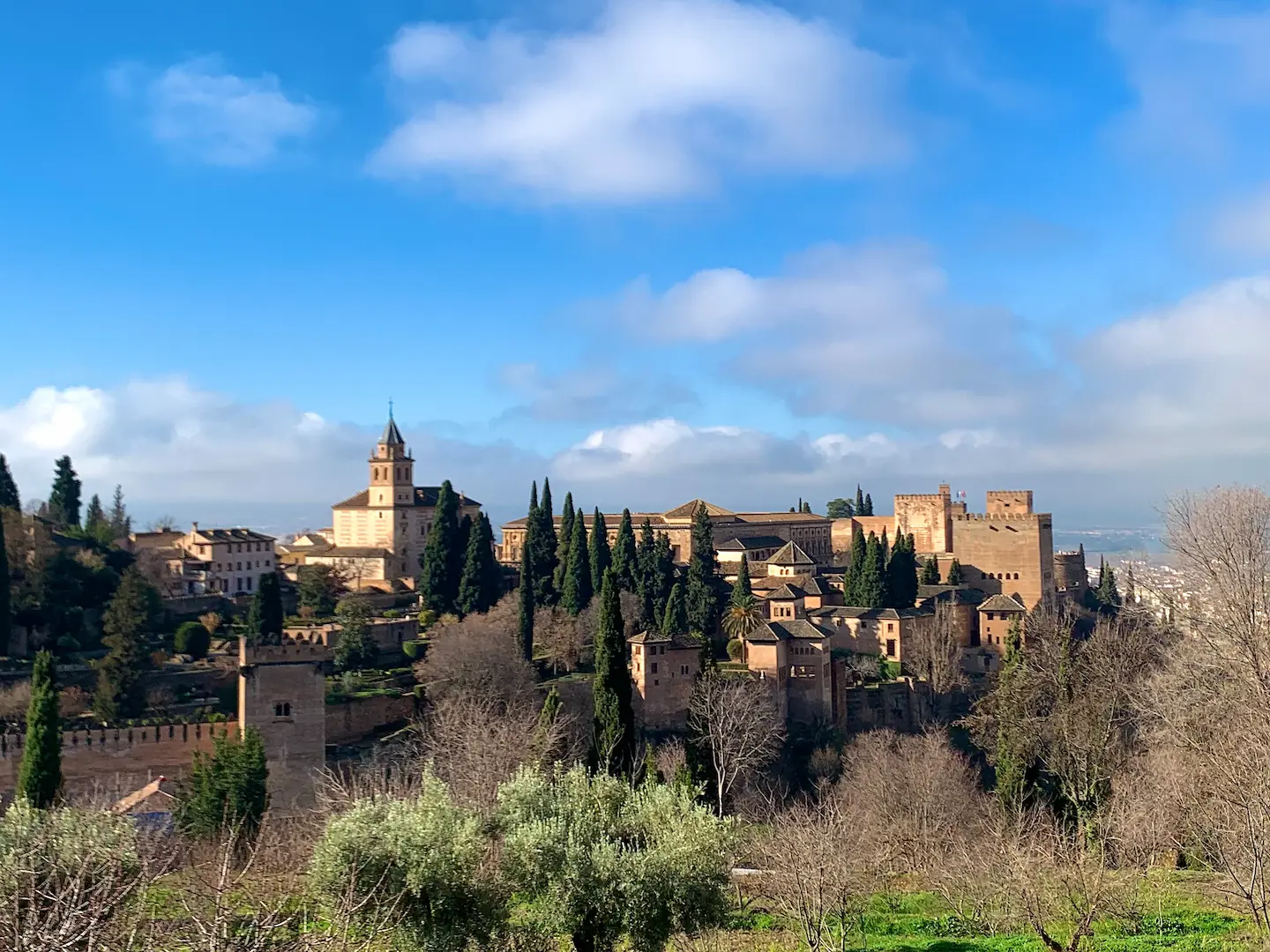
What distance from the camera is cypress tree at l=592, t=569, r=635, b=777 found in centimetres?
2648

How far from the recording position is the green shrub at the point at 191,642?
37844mm

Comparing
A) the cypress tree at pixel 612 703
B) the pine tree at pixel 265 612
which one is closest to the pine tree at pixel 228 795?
the cypress tree at pixel 612 703

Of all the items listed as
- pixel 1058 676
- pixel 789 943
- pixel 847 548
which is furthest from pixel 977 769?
pixel 847 548

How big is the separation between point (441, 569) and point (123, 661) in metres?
14.9

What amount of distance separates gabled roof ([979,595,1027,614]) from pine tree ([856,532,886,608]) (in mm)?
4333

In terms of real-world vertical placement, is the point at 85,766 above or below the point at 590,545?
below

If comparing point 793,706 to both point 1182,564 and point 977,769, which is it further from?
point 1182,564

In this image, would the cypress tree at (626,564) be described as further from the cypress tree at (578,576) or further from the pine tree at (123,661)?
the pine tree at (123,661)

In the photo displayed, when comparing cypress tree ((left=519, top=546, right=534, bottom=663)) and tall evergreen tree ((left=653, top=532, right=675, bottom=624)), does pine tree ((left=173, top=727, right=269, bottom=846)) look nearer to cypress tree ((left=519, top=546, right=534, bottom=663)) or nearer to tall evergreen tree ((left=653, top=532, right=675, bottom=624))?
cypress tree ((left=519, top=546, right=534, bottom=663))

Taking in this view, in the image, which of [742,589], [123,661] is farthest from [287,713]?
[742,589]

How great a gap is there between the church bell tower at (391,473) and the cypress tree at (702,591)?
671 inches

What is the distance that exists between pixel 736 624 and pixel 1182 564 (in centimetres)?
2244

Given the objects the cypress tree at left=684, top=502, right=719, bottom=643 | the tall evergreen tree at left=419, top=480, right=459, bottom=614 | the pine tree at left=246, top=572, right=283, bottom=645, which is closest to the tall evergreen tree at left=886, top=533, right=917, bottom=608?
the cypress tree at left=684, top=502, right=719, bottom=643

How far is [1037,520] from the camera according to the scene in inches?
2239
